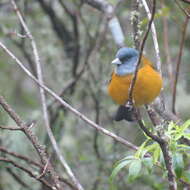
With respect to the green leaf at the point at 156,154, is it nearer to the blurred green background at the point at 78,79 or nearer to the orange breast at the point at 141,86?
the orange breast at the point at 141,86

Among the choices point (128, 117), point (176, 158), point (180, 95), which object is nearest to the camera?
point (176, 158)

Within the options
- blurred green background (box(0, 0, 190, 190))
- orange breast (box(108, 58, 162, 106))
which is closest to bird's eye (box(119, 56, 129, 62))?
orange breast (box(108, 58, 162, 106))

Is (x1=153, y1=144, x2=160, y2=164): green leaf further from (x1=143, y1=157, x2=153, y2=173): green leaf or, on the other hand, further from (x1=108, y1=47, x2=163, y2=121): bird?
(x1=108, y1=47, x2=163, y2=121): bird

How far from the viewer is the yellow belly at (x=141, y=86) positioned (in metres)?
3.73

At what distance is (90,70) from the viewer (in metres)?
5.05

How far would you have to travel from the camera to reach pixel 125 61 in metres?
3.85

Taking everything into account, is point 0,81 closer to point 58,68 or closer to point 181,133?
point 58,68

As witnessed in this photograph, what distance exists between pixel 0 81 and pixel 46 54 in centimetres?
53

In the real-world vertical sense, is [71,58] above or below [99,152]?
above

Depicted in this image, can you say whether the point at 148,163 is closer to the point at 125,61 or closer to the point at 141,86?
the point at 141,86

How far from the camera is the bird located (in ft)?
12.2

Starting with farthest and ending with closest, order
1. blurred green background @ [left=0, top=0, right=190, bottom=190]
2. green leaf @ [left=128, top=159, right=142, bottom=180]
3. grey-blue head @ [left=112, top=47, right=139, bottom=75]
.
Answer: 1. blurred green background @ [left=0, top=0, right=190, bottom=190]
2. grey-blue head @ [left=112, top=47, right=139, bottom=75]
3. green leaf @ [left=128, top=159, right=142, bottom=180]

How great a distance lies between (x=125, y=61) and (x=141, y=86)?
23 cm

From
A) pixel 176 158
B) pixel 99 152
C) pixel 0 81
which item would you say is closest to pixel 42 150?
pixel 176 158
